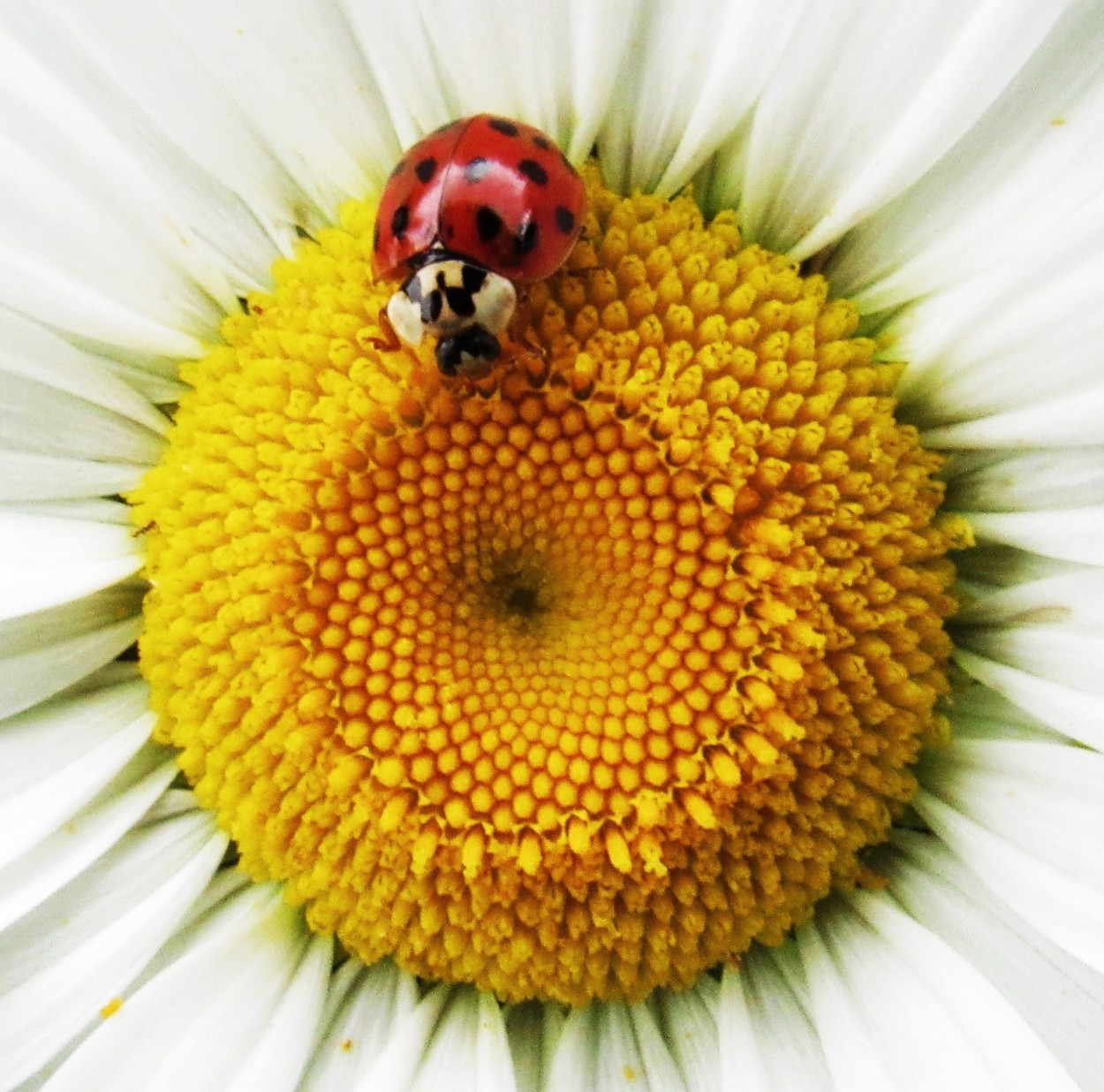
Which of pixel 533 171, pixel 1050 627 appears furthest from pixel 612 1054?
pixel 533 171

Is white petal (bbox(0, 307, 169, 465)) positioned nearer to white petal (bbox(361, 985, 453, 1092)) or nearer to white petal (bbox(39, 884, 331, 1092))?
white petal (bbox(39, 884, 331, 1092))

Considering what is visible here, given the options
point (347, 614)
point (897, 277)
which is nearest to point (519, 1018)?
point (347, 614)

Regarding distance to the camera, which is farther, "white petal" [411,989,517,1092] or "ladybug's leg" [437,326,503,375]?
"white petal" [411,989,517,1092]

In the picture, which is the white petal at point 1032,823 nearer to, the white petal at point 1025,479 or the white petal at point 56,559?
the white petal at point 1025,479

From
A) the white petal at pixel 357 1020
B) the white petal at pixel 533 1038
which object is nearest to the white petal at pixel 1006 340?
the white petal at pixel 533 1038

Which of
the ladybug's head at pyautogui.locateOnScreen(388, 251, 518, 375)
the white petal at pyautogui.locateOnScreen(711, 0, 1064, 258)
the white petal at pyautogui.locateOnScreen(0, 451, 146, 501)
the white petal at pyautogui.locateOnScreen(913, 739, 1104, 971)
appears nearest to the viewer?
the white petal at pyautogui.locateOnScreen(711, 0, 1064, 258)

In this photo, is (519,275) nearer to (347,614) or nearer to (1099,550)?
(347,614)

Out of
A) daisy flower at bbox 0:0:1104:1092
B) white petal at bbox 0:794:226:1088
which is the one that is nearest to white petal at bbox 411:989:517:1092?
daisy flower at bbox 0:0:1104:1092
